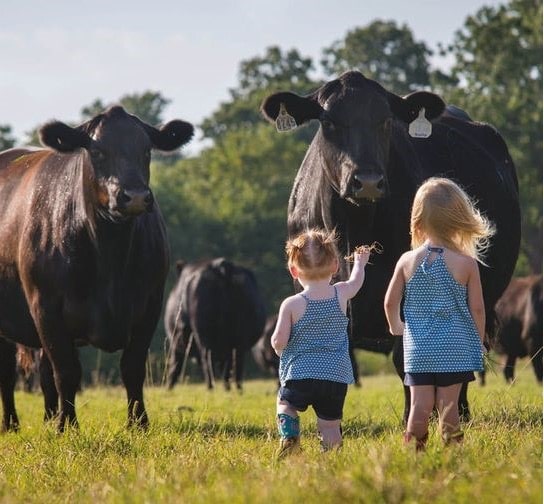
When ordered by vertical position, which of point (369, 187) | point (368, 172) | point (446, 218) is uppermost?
point (368, 172)

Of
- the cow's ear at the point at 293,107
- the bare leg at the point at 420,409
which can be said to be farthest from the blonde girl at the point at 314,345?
the cow's ear at the point at 293,107

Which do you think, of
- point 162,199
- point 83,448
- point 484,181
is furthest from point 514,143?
point 83,448

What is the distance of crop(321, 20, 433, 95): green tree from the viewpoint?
238ft

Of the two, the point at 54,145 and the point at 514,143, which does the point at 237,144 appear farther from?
the point at 54,145

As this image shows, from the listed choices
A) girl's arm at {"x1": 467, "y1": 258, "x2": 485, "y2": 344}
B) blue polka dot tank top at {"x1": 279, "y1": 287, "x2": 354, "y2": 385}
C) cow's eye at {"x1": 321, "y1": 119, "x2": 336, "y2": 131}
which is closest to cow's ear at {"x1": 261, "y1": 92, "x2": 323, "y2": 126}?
cow's eye at {"x1": 321, "y1": 119, "x2": 336, "y2": 131}

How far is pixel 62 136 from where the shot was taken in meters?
9.62

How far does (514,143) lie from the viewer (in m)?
48.7

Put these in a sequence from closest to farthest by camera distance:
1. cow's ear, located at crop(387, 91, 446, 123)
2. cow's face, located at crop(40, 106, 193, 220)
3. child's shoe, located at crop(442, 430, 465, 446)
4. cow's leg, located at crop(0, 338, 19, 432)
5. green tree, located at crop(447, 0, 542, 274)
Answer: child's shoe, located at crop(442, 430, 465, 446), cow's face, located at crop(40, 106, 193, 220), cow's ear, located at crop(387, 91, 446, 123), cow's leg, located at crop(0, 338, 19, 432), green tree, located at crop(447, 0, 542, 274)

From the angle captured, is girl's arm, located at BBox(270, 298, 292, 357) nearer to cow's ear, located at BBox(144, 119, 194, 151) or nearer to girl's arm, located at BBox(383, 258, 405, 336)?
girl's arm, located at BBox(383, 258, 405, 336)

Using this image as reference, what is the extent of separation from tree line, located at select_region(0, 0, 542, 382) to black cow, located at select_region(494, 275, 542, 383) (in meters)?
17.0

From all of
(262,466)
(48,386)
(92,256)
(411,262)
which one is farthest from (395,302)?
(48,386)

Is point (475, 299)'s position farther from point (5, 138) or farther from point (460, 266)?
point (5, 138)

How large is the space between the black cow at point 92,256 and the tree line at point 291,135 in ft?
107

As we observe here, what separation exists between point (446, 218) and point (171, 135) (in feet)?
14.6
